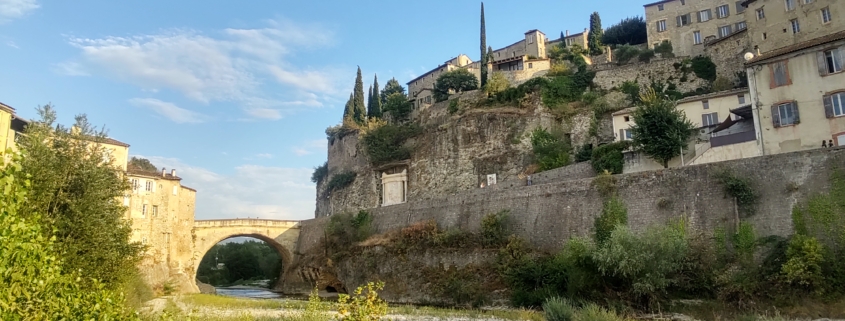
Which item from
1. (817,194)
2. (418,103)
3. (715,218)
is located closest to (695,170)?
(715,218)

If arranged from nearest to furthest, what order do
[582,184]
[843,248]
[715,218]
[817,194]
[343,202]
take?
[843,248]
[817,194]
[715,218]
[582,184]
[343,202]

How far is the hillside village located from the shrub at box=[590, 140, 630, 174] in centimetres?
13

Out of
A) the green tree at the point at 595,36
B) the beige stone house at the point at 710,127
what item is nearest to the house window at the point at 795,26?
the beige stone house at the point at 710,127

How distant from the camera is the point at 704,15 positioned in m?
52.0

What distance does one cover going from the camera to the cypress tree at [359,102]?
219 ft

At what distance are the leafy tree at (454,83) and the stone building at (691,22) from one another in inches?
731

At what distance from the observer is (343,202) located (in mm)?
59156

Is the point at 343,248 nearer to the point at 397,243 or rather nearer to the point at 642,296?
the point at 397,243

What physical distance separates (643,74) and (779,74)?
2197cm

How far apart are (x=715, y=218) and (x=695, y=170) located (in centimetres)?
251

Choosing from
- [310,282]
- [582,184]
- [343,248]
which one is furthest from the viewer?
[310,282]

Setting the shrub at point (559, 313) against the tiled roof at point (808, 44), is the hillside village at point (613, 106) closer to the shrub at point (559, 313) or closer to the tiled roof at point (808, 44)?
the tiled roof at point (808, 44)

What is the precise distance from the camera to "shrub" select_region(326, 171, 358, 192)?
58.8 metres

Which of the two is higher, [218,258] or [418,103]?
[418,103]
